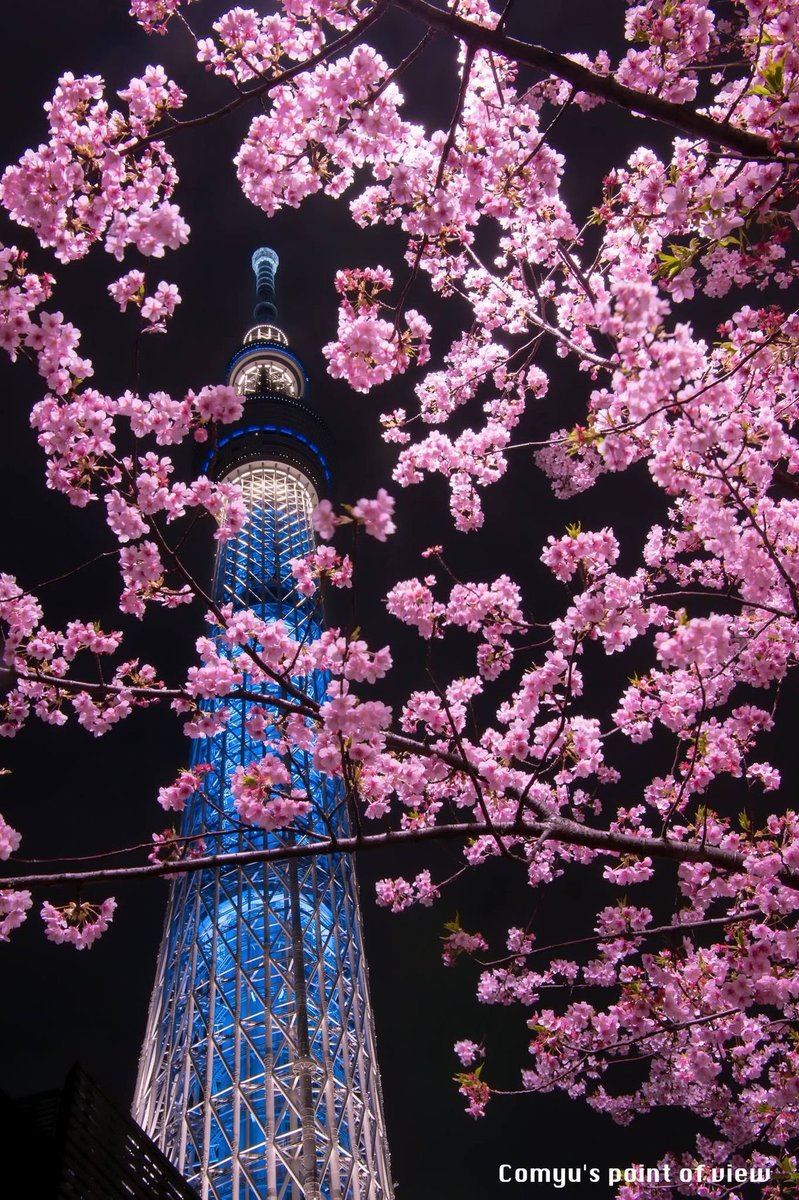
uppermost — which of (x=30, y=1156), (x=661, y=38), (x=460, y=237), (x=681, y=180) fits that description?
(x=460, y=237)

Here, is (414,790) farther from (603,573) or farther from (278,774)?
(603,573)

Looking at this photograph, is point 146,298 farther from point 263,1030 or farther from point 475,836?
point 263,1030

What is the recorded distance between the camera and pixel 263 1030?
17719 mm

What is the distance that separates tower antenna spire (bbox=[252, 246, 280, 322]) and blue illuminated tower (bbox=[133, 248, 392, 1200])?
61.2 feet

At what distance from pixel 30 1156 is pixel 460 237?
22.8 ft

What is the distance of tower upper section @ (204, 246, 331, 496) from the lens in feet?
100

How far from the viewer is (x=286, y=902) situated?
19969 millimetres

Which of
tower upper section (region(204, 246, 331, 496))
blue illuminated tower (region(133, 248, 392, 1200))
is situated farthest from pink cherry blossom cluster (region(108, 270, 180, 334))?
tower upper section (region(204, 246, 331, 496))

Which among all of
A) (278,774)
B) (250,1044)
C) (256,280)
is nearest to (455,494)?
(278,774)

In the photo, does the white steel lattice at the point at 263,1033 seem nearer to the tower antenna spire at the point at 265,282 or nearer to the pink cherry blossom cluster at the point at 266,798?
the pink cherry blossom cluster at the point at 266,798

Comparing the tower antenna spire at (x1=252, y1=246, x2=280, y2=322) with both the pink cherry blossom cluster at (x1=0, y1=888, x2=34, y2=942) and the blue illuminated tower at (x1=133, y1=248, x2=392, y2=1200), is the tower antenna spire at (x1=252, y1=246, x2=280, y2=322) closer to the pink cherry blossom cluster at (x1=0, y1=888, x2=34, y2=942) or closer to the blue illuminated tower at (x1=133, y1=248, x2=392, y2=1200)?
the blue illuminated tower at (x1=133, y1=248, x2=392, y2=1200)

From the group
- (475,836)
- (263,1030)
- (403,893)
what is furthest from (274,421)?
(475,836)

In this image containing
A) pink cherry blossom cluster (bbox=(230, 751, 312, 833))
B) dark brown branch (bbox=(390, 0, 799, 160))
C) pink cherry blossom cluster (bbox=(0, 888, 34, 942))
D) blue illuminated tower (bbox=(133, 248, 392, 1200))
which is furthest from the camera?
blue illuminated tower (bbox=(133, 248, 392, 1200))

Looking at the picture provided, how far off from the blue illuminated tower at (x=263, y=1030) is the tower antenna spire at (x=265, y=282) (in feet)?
61.2
